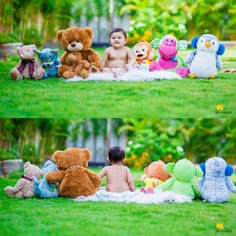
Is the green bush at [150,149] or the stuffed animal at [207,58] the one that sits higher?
the stuffed animal at [207,58]

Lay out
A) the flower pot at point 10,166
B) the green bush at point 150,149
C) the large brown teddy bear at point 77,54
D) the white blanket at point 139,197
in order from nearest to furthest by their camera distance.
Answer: the white blanket at point 139,197
the large brown teddy bear at point 77,54
the flower pot at point 10,166
the green bush at point 150,149

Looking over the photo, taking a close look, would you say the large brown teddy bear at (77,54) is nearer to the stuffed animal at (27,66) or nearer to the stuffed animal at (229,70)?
the stuffed animal at (27,66)

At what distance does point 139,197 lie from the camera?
8.95 ft

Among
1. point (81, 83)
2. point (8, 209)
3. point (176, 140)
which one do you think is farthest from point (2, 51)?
point (176, 140)

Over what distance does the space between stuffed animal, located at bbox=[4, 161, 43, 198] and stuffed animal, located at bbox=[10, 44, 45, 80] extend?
357 mm

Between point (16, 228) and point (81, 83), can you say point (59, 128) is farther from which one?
point (16, 228)

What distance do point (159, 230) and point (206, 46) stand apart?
2.46 ft

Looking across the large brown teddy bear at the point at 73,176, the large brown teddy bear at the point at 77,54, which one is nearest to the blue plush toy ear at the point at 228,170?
the large brown teddy bear at the point at 73,176

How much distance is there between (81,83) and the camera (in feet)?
9.17

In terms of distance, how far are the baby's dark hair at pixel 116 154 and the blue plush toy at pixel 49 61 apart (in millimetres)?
365

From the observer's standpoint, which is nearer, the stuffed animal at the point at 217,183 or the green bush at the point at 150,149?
the stuffed animal at the point at 217,183

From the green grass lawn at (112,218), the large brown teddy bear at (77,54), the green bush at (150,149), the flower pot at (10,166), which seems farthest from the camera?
the green bush at (150,149)

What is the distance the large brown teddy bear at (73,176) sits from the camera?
2.73 metres

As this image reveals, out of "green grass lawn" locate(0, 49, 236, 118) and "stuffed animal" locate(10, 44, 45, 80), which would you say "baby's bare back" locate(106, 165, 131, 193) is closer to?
"green grass lawn" locate(0, 49, 236, 118)
